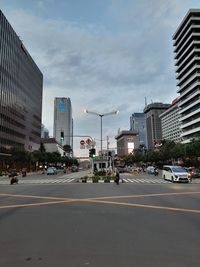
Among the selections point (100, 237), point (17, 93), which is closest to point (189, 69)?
point (17, 93)

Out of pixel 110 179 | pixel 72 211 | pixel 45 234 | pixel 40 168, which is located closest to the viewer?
pixel 45 234

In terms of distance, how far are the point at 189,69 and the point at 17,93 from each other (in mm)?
65880

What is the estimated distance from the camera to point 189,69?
116000 mm

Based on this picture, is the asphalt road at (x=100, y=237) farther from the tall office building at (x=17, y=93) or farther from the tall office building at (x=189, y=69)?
the tall office building at (x=189, y=69)

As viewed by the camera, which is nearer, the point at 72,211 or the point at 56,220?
the point at 56,220

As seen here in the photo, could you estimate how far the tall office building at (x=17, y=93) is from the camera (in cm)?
9025

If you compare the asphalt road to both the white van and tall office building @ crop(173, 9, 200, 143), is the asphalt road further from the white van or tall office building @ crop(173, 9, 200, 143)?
tall office building @ crop(173, 9, 200, 143)

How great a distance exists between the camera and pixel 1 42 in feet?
289

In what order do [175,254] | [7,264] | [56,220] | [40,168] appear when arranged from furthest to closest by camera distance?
[40,168], [56,220], [175,254], [7,264]

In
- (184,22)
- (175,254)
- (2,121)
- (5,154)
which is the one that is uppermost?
(184,22)

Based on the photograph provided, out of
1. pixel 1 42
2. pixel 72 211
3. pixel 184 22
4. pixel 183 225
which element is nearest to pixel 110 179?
pixel 72 211

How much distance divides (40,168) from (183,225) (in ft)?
426

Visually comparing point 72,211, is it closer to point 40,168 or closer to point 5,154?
point 5,154

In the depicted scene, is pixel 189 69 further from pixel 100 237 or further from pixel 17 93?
pixel 100 237
